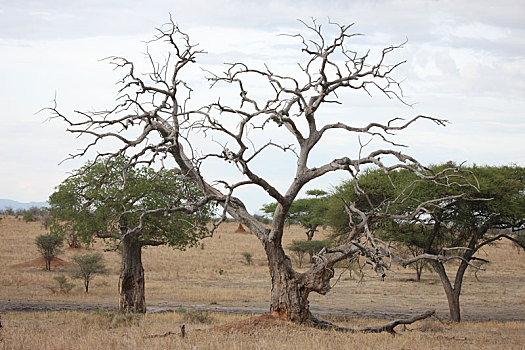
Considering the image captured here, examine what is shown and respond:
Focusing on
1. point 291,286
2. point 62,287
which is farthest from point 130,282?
point 62,287

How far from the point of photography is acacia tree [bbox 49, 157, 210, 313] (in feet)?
61.5

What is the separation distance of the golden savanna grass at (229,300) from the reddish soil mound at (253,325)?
0.14 metres

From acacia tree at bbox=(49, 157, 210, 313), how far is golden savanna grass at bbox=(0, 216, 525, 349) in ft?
6.19

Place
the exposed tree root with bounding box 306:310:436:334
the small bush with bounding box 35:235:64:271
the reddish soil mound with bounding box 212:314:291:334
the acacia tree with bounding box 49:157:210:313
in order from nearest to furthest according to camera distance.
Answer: the reddish soil mound with bounding box 212:314:291:334, the exposed tree root with bounding box 306:310:436:334, the acacia tree with bounding box 49:157:210:313, the small bush with bounding box 35:235:64:271

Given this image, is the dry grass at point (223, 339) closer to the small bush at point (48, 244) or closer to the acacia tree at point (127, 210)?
the acacia tree at point (127, 210)

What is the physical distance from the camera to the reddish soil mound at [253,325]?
43.5ft

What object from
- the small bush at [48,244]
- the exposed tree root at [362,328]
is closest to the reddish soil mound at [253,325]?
the exposed tree root at [362,328]

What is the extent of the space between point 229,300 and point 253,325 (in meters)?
14.1

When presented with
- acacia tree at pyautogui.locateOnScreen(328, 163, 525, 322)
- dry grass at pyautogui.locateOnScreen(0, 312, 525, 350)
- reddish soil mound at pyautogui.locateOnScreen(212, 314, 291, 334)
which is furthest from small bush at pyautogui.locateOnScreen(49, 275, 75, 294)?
reddish soil mound at pyautogui.locateOnScreen(212, 314, 291, 334)

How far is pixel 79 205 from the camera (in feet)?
62.9

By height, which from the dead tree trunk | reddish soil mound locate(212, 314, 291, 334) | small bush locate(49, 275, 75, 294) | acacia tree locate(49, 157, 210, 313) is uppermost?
acacia tree locate(49, 157, 210, 313)

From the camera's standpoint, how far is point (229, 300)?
90.0 feet

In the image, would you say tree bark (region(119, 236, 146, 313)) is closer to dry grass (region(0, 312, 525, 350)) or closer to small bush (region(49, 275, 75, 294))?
dry grass (region(0, 312, 525, 350))

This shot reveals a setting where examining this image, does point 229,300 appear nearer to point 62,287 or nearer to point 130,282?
point 62,287
